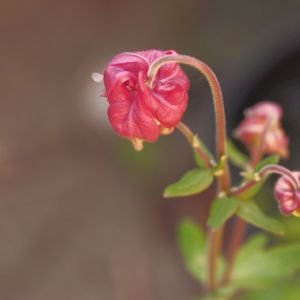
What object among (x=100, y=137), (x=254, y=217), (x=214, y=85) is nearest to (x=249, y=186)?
(x=254, y=217)

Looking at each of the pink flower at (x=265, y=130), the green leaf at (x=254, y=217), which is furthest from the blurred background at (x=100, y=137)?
the green leaf at (x=254, y=217)

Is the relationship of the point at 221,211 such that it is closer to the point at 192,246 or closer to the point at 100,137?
the point at 192,246

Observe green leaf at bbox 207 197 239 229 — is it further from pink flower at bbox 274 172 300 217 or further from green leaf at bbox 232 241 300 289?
green leaf at bbox 232 241 300 289

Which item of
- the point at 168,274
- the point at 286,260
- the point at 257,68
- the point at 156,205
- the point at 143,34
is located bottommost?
the point at 168,274

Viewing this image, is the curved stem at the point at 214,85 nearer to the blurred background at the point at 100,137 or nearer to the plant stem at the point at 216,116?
the plant stem at the point at 216,116

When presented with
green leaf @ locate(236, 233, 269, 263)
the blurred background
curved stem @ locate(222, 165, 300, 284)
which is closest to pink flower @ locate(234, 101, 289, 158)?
curved stem @ locate(222, 165, 300, 284)

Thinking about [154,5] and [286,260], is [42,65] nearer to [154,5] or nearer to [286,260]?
[154,5]

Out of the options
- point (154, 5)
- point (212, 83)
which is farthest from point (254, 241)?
point (154, 5)

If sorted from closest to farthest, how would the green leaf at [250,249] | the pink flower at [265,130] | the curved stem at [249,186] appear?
the curved stem at [249,186] < the pink flower at [265,130] < the green leaf at [250,249]
